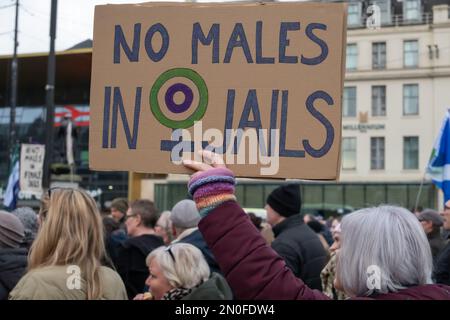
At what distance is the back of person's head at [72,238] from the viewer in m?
2.79

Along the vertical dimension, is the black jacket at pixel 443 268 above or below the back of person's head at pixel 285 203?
below

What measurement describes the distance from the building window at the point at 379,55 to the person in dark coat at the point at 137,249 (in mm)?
34881

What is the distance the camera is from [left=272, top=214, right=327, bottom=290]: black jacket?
4523mm

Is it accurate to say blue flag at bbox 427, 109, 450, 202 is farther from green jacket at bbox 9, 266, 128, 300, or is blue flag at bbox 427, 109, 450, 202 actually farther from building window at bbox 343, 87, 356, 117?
building window at bbox 343, 87, 356, 117

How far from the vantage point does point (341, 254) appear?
2023 mm

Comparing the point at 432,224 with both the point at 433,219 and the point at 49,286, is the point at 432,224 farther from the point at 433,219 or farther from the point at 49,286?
the point at 49,286

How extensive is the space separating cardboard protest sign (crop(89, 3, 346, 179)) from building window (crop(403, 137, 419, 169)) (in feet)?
119

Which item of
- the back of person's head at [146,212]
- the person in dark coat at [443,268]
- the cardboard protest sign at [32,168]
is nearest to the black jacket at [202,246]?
the back of person's head at [146,212]

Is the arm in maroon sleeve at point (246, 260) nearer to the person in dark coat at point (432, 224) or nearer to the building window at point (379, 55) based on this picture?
the person in dark coat at point (432, 224)

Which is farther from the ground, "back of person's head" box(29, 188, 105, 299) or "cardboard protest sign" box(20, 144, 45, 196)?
"cardboard protest sign" box(20, 144, 45, 196)

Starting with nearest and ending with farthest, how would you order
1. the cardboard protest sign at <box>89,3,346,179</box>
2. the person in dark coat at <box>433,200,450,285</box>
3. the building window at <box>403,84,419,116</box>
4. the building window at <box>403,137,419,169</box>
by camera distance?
the cardboard protest sign at <box>89,3,346,179</box>
the person in dark coat at <box>433,200,450,285</box>
the building window at <box>403,137,419,169</box>
the building window at <box>403,84,419,116</box>

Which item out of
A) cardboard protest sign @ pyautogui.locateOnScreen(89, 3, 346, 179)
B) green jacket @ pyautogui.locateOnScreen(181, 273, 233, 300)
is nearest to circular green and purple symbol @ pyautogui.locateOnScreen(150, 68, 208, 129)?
cardboard protest sign @ pyautogui.locateOnScreen(89, 3, 346, 179)

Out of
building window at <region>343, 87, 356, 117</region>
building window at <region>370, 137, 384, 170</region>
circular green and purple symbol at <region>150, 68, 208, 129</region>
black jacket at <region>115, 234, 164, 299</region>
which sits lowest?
black jacket at <region>115, 234, 164, 299</region>

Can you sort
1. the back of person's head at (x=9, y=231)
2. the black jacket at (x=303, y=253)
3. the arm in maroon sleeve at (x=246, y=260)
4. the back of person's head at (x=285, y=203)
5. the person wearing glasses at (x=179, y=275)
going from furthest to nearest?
1. the back of person's head at (x=285, y=203)
2. the black jacket at (x=303, y=253)
3. the back of person's head at (x=9, y=231)
4. the person wearing glasses at (x=179, y=275)
5. the arm in maroon sleeve at (x=246, y=260)
